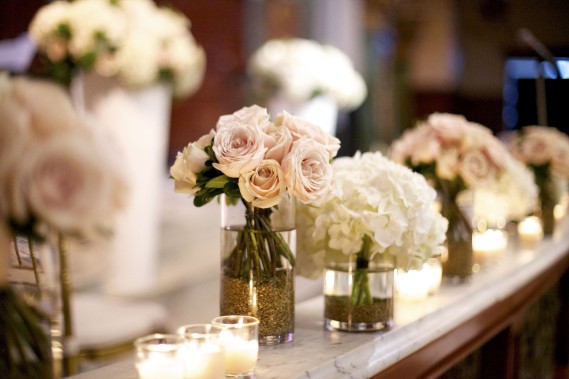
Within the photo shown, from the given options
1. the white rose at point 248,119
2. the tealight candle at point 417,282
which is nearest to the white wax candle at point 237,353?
the white rose at point 248,119

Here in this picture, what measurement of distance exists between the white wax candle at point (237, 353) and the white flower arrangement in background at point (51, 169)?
0.61 m

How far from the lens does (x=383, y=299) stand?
2.03 m

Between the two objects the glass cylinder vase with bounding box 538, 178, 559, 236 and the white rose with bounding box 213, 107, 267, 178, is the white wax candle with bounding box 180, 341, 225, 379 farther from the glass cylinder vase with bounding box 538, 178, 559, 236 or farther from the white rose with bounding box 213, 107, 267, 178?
the glass cylinder vase with bounding box 538, 178, 559, 236

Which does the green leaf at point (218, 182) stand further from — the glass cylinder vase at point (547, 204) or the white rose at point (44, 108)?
the glass cylinder vase at point (547, 204)

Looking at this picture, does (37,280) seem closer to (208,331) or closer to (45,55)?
(208,331)

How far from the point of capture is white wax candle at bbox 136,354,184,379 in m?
1.38

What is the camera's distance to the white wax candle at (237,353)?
156 cm

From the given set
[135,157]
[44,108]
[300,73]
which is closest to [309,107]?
[300,73]

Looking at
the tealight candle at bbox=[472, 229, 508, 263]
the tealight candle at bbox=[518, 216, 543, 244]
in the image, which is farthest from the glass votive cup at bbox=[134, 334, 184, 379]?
the tealight candle at bbox=[518, 216, 543, 244]

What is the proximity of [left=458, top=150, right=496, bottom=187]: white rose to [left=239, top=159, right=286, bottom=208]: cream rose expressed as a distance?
1205mm

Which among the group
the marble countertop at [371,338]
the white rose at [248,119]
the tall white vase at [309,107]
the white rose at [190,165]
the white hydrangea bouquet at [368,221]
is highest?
the tall white vase at [309,107]

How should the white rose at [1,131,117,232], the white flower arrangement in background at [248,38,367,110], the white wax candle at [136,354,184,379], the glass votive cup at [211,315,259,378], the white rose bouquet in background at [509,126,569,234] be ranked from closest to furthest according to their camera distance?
the white rose at [1,131,117,232], the white wax candle at [136,354,184,379], the glass votive cup at [211,315,259,378], the white rose bouquet in background at [509,126,569,234], the white flower arrangement in background at [248,38,367,110]

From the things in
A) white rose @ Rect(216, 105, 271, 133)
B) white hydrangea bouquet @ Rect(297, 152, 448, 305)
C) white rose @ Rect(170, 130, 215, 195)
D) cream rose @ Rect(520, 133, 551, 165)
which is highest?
A: cream rose @ Rect(520, 133, 551, 165)

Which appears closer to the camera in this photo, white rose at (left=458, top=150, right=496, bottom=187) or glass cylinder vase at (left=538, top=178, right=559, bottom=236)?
white rose at (left=458, top=150, right=496, bottom=187)
